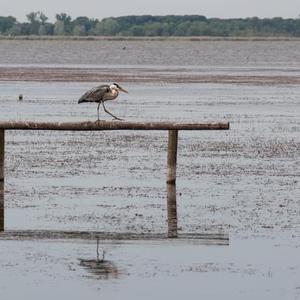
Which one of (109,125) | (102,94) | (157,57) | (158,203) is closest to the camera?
(158,203)

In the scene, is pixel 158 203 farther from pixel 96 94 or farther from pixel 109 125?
pixel 96 94

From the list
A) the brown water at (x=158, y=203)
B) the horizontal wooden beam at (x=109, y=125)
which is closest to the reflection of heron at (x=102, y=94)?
the horizontal wooden beam at (x=109, y=125)

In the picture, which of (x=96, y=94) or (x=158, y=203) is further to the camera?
(x=96, y=94)

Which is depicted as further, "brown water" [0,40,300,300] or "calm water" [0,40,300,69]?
"calm water" [0,40,300,69]

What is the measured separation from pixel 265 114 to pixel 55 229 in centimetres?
2013

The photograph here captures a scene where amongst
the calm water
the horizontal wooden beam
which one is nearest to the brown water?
the horizontal wooden beam

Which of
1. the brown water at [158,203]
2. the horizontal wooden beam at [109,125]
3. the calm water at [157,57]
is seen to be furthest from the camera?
the calm water at [157,57]

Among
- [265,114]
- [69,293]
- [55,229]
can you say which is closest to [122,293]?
[69,293]

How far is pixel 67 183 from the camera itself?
20672 millimetres

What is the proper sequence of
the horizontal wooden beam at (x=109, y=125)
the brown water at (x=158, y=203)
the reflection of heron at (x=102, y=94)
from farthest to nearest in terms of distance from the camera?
the reflection of heron at (x=102, y=94), the horizontal wooden beam at (x=109, y=125), the brown water at (x=158, y=203)

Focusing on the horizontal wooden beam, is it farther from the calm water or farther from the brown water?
the calm water

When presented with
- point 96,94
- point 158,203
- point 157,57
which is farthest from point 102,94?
point 157,57

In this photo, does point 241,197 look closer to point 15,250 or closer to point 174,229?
point 174,229

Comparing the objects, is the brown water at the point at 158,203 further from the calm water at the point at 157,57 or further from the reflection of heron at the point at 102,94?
the calm water at the point at 157,57
